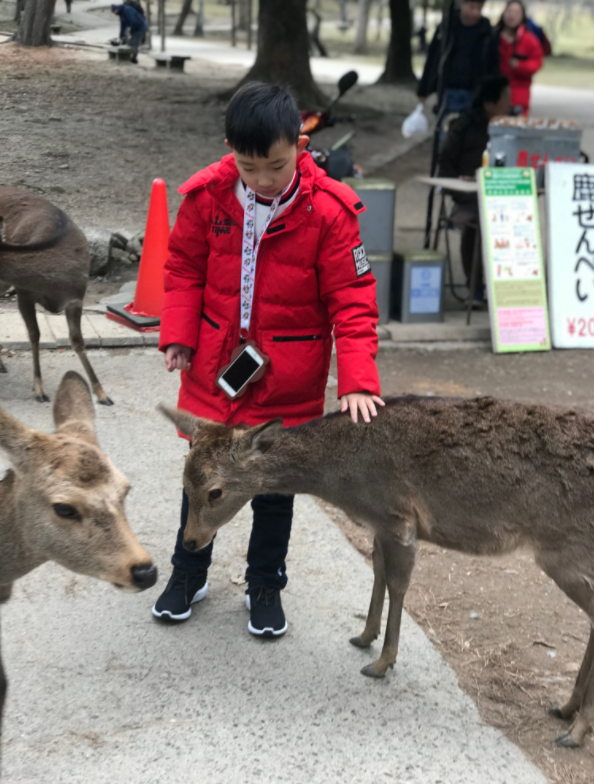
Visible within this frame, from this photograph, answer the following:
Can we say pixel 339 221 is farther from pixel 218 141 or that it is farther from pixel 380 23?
pixel 380 23

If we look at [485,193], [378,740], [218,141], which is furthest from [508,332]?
[378,740]

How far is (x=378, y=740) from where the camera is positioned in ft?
9.93

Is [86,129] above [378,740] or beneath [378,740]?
above

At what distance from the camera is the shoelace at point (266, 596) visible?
3.56 meters

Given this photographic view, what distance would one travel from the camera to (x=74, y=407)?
9.43 ft

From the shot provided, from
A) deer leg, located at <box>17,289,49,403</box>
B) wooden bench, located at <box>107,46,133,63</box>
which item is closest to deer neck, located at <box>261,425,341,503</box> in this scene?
deer leg, located at <box>17,289,49,403</box>

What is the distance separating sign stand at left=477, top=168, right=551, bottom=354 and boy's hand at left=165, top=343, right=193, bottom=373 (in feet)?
15.1

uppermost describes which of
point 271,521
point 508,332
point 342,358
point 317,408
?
point 342,358

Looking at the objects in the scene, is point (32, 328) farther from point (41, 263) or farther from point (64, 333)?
point (64, 333)

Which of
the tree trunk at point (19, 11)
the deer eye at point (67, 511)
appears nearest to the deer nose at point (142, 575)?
the deer eye at point (67, 511)

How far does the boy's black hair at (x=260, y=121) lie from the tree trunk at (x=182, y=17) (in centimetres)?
443

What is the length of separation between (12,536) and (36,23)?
13.0 feet

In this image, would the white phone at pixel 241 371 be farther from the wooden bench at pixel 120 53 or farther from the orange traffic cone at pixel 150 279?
the wooden bench at pixel 120 53

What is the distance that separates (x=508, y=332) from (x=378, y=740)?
5.03 meters
